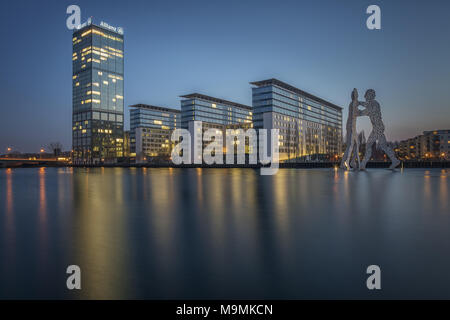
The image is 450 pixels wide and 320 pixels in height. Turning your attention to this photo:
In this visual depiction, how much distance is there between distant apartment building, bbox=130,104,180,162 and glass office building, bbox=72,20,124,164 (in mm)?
11582

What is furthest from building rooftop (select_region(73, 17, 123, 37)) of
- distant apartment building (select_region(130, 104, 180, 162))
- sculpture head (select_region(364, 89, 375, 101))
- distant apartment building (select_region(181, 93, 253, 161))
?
sculpture head (select_region(364, 89, 375, 101))

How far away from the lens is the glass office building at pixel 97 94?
17462 cm

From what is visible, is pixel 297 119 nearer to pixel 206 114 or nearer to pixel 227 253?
pixel 206 114

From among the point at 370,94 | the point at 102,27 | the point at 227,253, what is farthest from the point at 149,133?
the point at 227,253

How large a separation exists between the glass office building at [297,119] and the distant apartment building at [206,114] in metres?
19.5

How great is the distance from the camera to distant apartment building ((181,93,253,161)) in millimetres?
149875

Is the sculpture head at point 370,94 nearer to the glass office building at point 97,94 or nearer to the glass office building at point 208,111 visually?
the glass office building at point 208,111

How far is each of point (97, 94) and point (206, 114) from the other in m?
74.5

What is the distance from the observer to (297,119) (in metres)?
139

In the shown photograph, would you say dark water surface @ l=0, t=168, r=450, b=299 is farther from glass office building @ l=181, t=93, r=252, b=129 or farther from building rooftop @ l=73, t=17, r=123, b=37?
building rooftop @ l=73, t=17, r=123, b=37
